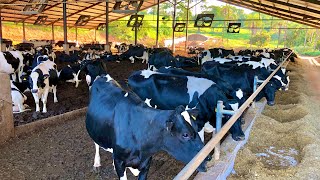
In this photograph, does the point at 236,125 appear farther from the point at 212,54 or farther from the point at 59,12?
the point at 59,12

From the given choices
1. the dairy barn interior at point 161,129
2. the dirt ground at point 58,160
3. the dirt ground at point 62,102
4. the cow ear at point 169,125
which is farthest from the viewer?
the dirt ground at point 62,102

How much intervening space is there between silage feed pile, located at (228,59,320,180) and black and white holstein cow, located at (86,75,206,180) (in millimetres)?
1463

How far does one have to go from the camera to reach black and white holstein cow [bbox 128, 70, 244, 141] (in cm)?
476

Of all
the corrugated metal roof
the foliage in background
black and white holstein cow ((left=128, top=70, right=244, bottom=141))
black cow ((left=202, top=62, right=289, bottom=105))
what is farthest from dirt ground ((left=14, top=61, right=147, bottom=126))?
the foliage in background

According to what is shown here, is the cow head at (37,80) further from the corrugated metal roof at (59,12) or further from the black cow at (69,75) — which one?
the corrugated metal roof at (59,12)

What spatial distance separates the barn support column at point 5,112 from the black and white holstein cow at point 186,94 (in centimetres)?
223

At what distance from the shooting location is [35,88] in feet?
24.1

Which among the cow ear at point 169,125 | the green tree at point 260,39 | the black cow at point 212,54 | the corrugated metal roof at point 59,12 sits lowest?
the cow ear at point 169,125

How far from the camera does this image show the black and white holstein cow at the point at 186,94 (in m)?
4.76

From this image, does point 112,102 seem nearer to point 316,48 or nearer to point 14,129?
point 14,129

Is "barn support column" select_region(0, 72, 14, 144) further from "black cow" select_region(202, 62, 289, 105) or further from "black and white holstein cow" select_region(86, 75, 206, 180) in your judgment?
"black cow" select_region(202, 62, 289, 105)

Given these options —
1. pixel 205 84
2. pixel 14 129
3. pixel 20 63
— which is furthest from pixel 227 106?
pixel 20 63

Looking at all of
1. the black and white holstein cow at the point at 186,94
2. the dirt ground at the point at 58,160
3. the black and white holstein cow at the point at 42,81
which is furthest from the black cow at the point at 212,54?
the dirt ground at the point at 58,160

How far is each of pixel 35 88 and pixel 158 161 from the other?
4.10 metres
